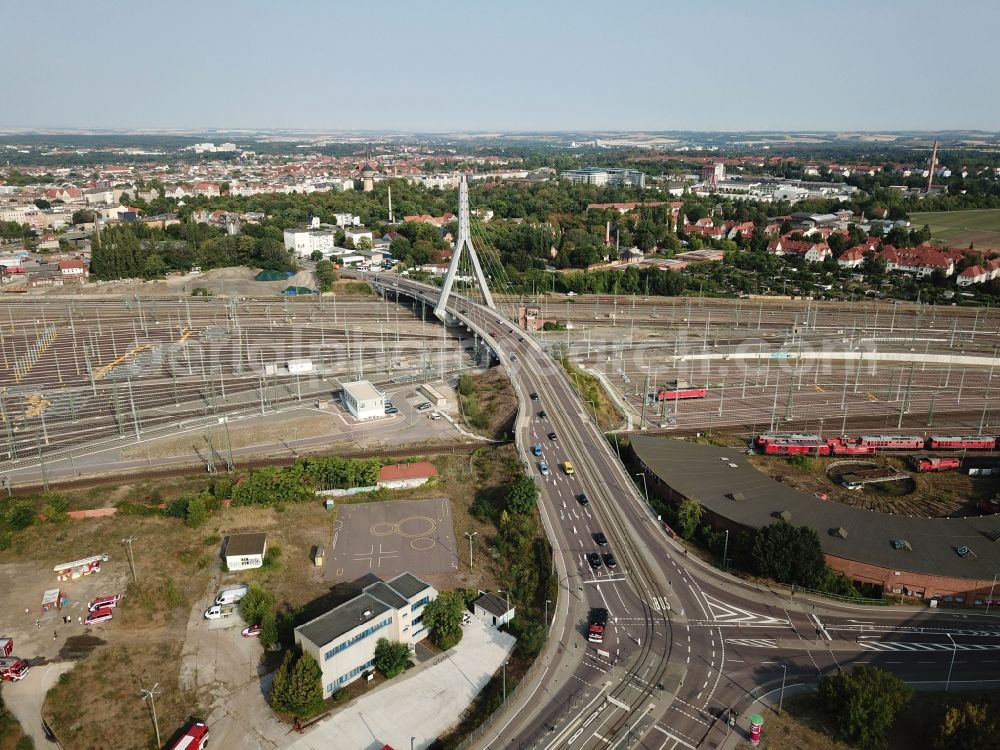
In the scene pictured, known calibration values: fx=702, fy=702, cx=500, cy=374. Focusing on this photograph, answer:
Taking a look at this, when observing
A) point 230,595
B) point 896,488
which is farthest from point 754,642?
point 230,595

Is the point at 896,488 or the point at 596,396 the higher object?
the point at 596,396

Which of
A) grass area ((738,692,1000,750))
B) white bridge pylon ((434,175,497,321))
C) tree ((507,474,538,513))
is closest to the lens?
grass area ((738,692,1000,750))

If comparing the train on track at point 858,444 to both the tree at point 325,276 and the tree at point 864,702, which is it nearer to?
the tree at point 864,702

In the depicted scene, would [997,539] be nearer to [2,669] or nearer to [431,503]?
[431,503]

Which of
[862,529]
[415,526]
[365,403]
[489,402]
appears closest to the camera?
[862,529]

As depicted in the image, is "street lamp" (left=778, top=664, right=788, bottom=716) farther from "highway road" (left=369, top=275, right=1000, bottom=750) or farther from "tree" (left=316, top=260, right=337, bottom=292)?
"tree" (left=316, top=260, right=337, bottom=292)

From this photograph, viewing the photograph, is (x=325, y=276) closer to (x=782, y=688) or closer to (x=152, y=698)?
(x=152, y=698)

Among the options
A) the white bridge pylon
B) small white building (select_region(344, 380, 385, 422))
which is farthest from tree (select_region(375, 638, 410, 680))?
the white bridge pylon
